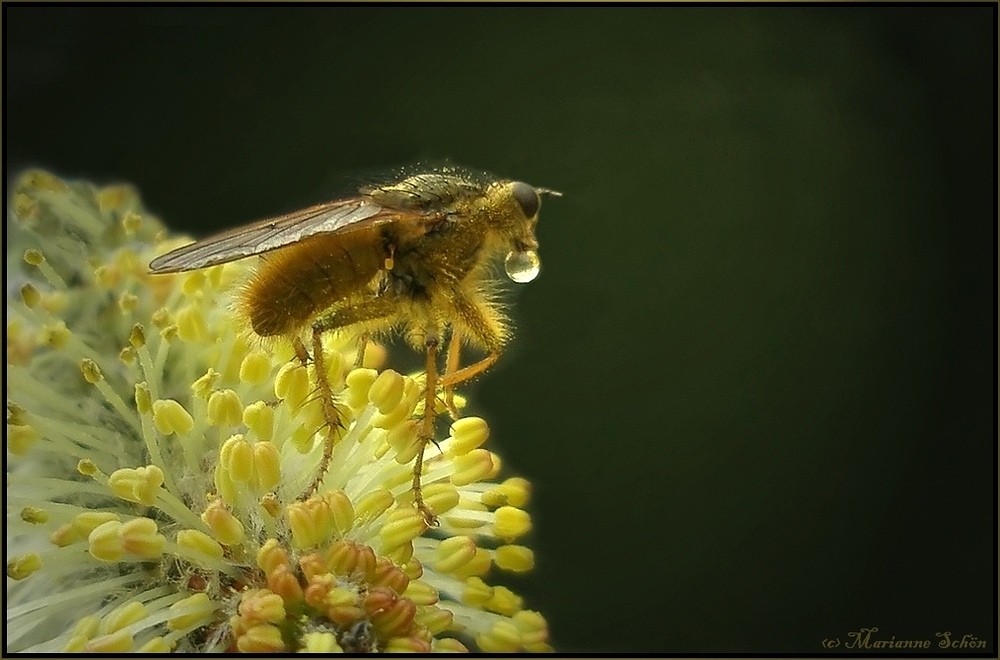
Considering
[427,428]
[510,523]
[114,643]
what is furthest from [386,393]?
[114,643]

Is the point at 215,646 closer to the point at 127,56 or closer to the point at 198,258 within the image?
the point at 198,258

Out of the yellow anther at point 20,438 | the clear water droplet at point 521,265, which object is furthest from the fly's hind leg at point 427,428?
the yellow anther at point 20,438

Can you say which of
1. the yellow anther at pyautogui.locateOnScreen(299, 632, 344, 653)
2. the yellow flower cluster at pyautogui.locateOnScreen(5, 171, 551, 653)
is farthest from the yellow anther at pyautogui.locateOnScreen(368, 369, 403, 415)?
the yellow anther at pyautogui.locateOnScreen(299, 632, 344, 653)

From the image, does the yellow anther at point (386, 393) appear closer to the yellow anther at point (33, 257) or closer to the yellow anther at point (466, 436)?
the yellow anther at point (466, 436)

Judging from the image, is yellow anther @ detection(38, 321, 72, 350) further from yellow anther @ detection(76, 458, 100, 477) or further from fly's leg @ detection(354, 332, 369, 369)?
fly's leg @ detection(354, 332, 369, 369)

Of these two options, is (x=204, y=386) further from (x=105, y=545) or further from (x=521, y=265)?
(x=521, y=265)
